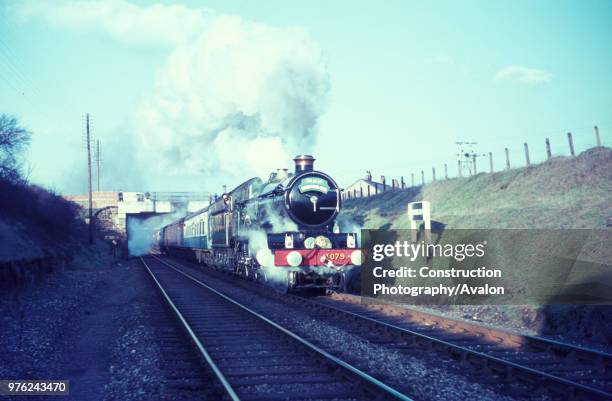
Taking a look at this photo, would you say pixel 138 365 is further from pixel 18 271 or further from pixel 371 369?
pixel 18 271

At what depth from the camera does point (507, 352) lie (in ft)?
24.6

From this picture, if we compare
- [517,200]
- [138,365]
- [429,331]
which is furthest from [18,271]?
[517,200]

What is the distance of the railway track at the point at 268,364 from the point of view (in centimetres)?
580

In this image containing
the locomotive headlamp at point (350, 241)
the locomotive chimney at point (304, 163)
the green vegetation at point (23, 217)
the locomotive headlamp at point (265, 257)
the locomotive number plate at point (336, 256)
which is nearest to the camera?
the locomotive number plate at point (336, 256)

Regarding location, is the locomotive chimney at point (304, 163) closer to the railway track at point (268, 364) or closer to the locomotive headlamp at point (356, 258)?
the locomotive headlamp at point (356, 258)

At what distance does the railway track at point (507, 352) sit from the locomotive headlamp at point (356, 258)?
7.54 feet

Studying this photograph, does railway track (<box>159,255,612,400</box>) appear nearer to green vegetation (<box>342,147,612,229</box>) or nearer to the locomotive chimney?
the locomotive chimney

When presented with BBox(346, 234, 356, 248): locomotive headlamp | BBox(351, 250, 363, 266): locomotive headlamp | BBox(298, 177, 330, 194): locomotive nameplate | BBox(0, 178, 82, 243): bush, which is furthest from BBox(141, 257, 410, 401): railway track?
BBox(0, 178, 82, 243): bush

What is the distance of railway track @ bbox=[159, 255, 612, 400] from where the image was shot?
5824 millimetres

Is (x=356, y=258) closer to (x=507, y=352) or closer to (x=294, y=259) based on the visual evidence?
(x=294, y=259)

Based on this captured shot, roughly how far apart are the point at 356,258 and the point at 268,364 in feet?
21.0

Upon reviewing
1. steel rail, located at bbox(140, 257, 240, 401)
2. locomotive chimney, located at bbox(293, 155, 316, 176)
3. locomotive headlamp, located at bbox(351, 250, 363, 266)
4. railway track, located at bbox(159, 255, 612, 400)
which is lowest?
railway track, located at bbox(159, 255, 612, 400)

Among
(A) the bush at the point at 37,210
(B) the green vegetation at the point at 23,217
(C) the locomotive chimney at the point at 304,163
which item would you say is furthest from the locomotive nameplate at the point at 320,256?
(A) the bush at the point at 37,210

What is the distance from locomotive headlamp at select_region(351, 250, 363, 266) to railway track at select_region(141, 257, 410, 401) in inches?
124
